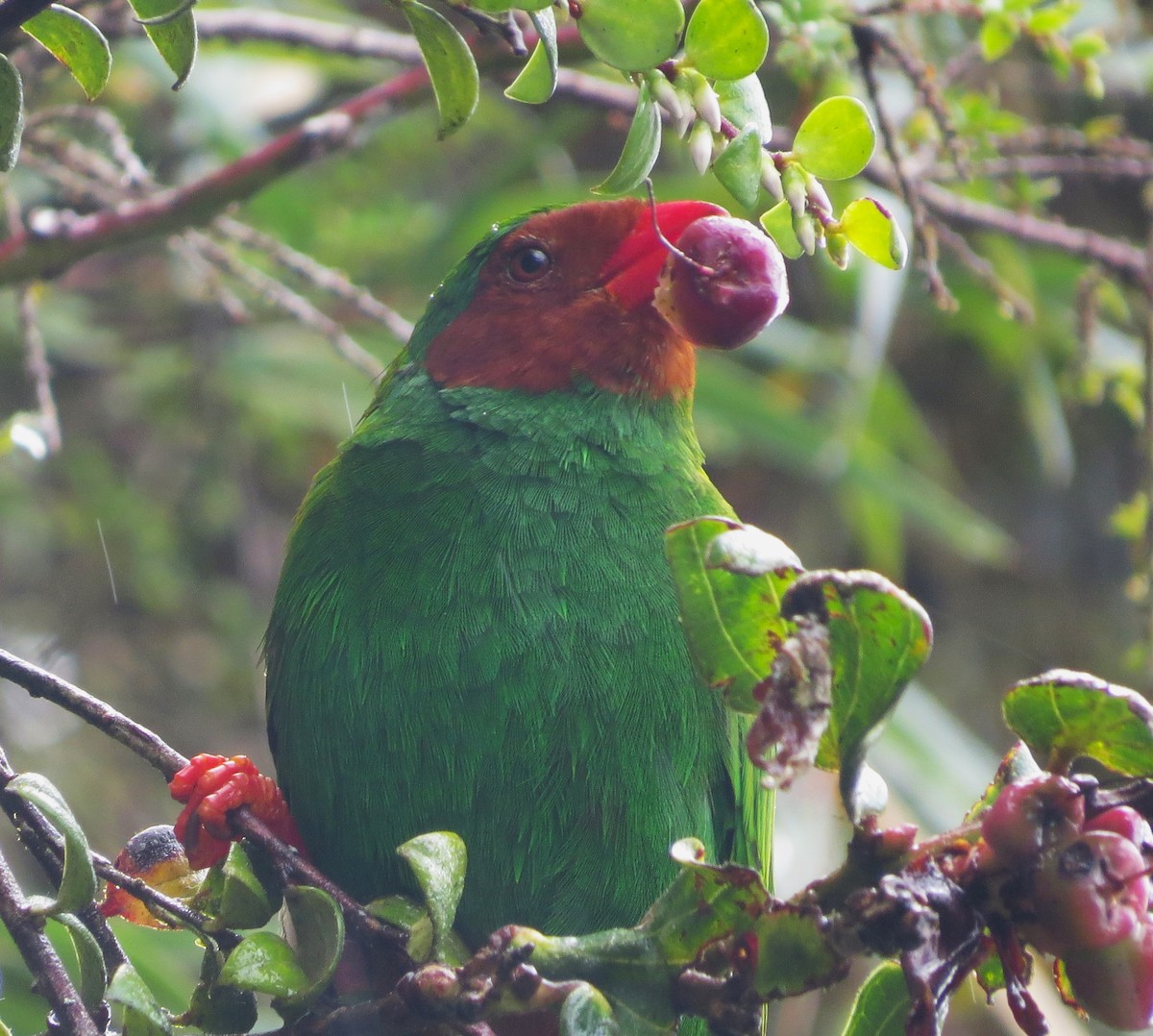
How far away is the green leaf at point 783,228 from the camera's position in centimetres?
110

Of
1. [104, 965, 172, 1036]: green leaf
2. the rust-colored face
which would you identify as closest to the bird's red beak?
the rust-colored face

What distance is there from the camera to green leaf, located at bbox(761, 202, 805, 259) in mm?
1102

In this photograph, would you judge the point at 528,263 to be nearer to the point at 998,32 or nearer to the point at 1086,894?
the point at 998,32

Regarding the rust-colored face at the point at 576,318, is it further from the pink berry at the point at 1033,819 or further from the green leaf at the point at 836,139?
the pink berry at the point at 1033,819

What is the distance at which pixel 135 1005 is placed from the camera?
102cm

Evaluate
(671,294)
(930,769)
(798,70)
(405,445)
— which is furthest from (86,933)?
(930,769)

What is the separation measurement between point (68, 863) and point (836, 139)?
78cm

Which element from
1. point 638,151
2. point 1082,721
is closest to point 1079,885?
point 1082,721

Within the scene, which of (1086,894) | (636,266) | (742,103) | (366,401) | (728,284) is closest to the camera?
(1086,894)

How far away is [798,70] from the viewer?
224 cm

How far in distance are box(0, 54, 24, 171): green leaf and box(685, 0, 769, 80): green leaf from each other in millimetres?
498

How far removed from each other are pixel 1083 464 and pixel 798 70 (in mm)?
3968

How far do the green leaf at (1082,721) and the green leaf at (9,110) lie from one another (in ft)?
2.71

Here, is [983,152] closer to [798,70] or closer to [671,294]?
[798,70]
